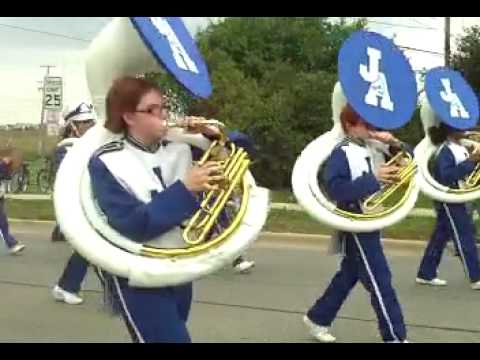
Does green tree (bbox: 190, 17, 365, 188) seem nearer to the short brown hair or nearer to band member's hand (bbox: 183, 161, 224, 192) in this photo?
the short brown hair

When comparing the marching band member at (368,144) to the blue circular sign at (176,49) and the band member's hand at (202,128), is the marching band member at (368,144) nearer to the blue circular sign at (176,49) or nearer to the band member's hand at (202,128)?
the band member's hand at (202,128)

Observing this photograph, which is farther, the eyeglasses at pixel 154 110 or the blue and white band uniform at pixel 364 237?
the blue and white band uniform at pixel 364 237

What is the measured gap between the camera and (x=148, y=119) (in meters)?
3.43

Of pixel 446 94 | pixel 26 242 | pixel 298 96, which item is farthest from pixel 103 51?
pixel 298 96

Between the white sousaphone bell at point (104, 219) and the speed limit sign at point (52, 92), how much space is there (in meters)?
17.3

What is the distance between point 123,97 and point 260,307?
354 cm

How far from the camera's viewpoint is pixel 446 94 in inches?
283

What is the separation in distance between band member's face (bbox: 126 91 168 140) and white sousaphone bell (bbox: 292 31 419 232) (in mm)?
1778

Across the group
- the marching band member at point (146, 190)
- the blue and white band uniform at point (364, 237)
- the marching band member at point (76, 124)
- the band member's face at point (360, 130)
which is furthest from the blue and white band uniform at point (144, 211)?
the marching band member at point (76, 124)

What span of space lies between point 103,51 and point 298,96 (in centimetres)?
1445

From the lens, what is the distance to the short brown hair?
343 cm

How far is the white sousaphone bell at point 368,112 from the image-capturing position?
16.4ft

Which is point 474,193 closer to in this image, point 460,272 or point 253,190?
point 460,272

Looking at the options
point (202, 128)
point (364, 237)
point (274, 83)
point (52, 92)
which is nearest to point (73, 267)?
point (364, 237)
